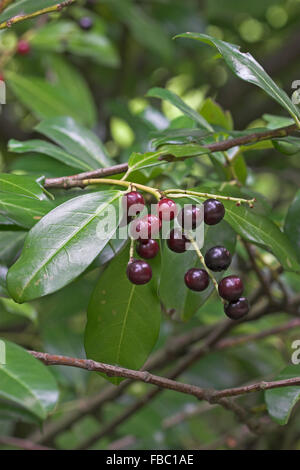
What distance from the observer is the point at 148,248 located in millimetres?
622

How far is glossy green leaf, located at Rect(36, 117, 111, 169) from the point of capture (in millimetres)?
876

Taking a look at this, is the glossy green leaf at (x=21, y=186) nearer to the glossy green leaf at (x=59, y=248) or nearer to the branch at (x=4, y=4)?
the glossy green leaf at (x=59, y=248)

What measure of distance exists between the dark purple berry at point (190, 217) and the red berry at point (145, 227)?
27 millimetres

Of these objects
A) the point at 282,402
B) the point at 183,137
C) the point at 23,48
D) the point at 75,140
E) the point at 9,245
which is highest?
the point at 23,48

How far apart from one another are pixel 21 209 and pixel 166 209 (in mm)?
164

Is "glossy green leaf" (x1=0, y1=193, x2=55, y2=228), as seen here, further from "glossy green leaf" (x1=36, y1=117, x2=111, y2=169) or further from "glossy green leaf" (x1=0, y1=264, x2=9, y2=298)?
"glossy green leaf" (x1=36, y1=117, x2=111, y2=169)

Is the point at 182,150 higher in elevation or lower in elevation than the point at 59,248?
higher

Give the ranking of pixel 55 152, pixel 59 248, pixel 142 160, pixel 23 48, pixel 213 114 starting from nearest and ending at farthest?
pixel 59 248 < pixel 142 160 < pixel 55 152 < pixel 213 114 < pixel 23 48

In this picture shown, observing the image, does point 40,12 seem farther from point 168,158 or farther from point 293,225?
point 293,225

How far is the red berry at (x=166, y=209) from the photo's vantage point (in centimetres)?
59

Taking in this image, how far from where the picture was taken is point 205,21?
6.38 feet

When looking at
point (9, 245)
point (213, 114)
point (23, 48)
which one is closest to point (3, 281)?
point (9, 245)

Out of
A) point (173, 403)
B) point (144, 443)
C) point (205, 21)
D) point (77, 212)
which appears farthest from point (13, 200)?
point (205, 21)

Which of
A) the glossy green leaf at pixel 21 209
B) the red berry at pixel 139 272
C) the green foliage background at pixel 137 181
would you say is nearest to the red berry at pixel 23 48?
the green foliage background at pixel 137 181
